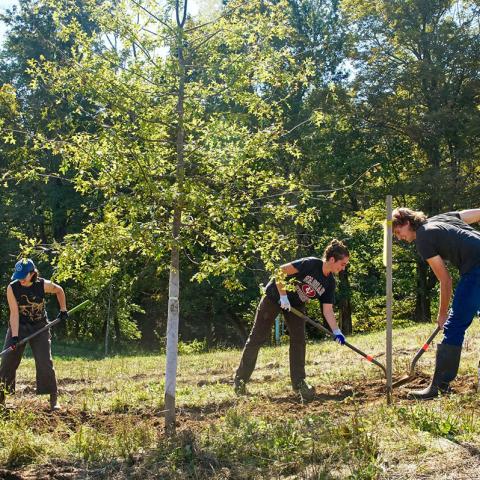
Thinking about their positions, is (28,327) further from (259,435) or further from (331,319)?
(331,319)

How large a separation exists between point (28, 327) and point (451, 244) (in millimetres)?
4569

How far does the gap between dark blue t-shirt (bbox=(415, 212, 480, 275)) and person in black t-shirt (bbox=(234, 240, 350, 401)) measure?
1.49 meters

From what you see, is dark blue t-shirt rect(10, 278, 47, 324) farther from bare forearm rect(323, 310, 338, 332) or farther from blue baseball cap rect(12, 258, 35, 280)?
bare forearm rect(323, 310, 338, 332)

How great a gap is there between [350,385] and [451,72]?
1794 cm

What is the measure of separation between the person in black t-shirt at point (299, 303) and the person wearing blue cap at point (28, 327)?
2.25 meters

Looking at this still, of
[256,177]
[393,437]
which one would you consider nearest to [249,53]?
[256,177]

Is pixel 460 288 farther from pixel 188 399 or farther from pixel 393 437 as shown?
pixel 188 399

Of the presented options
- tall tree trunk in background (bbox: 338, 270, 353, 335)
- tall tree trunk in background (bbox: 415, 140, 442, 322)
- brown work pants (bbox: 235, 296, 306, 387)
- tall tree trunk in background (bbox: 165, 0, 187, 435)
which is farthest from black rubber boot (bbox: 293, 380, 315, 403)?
tall tree trunk in background (bbox: 338, 270, 353, 335)

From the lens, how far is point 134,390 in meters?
8.09

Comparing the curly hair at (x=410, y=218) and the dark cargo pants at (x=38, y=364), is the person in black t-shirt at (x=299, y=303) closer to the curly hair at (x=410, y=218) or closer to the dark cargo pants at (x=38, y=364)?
the curly hair at (x=410, y=218)

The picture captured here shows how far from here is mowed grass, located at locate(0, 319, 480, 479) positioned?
173 inches

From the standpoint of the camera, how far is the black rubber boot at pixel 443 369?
5656 mm

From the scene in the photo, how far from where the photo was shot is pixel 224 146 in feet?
19.3

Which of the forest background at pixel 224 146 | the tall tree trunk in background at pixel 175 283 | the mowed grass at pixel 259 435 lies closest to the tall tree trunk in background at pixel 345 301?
the forest background at pixel 224 146
